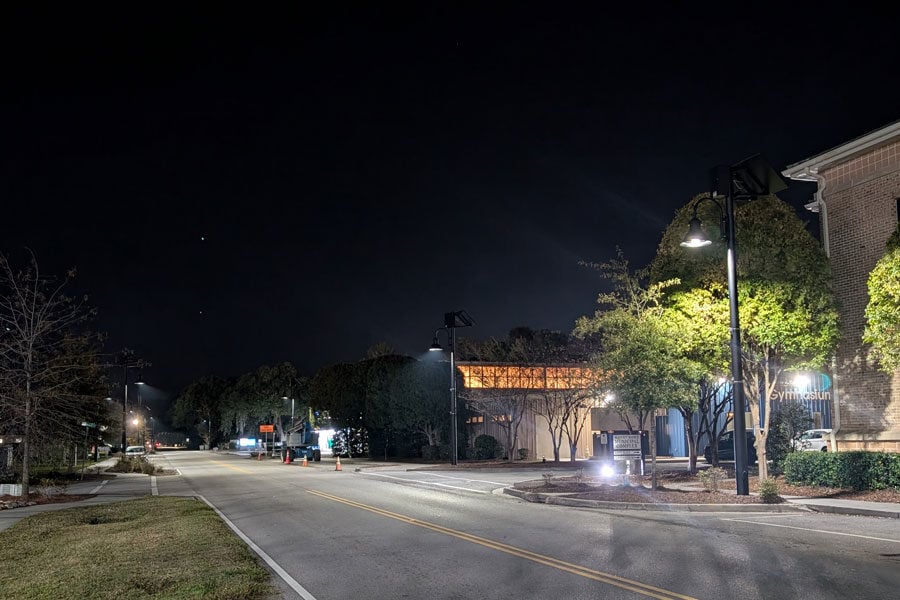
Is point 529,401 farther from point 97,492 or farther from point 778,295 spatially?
point 778,295

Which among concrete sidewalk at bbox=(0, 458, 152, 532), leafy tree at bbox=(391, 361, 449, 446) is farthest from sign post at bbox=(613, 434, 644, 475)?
leafy tree at bbox=(391, 361, 449, 446)

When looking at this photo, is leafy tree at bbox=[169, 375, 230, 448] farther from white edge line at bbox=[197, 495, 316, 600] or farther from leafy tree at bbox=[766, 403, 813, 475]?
white edge line at bbox=[197, 495, 316, 600]

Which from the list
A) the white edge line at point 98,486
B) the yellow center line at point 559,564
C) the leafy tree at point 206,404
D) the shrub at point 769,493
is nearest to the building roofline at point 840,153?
the shrub at point 769,493

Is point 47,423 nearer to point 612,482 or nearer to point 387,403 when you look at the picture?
point 612,482

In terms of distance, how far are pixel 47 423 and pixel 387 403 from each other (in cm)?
2807

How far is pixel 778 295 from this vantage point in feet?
68.3

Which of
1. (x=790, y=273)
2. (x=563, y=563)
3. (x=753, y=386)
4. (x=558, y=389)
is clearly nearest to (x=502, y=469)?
(x=558, y=389)

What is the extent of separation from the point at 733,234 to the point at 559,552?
9.82m

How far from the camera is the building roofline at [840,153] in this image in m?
20.0

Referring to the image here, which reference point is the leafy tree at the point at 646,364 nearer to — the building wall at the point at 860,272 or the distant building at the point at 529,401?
the building wall at the point at 860,272

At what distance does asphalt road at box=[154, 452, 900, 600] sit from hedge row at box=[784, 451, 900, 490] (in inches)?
141

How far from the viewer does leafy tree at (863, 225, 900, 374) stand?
17094mm

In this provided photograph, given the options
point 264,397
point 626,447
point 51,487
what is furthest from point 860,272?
point 264,397

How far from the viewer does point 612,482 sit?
24375mm
